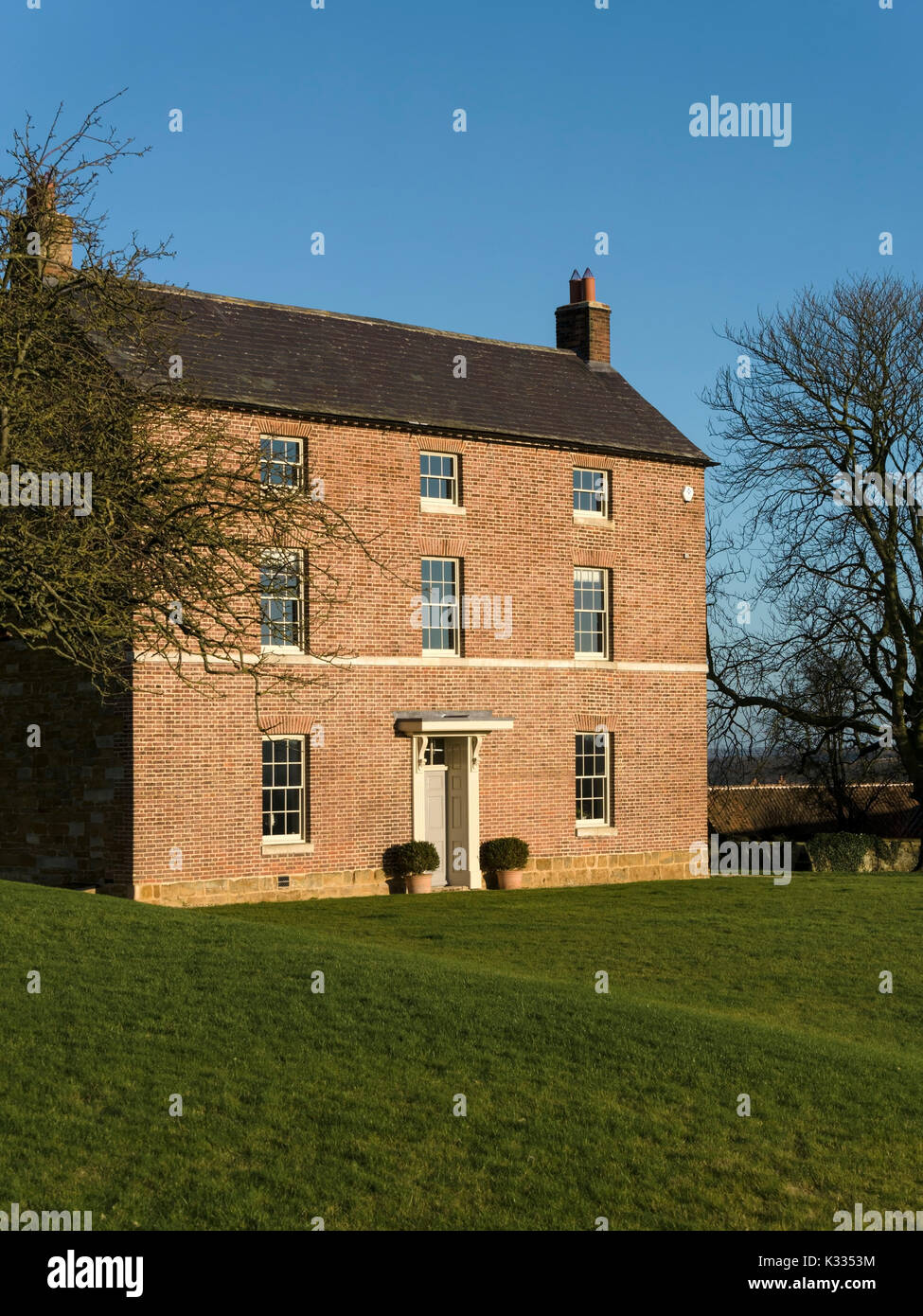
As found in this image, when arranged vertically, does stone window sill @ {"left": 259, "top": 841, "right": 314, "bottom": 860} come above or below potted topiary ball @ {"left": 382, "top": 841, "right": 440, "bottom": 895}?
above

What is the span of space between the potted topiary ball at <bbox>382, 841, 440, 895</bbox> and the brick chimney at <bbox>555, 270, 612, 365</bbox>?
13641mm

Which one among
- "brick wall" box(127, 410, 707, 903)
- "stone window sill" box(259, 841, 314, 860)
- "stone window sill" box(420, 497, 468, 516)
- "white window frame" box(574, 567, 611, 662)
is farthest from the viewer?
"white window frame" box(574, 567, 611, 662)

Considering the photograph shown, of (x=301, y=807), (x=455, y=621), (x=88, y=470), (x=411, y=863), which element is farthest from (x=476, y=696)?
(x=88, y=470)

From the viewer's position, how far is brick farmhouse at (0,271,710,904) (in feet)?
85.1

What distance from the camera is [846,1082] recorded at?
12.3m

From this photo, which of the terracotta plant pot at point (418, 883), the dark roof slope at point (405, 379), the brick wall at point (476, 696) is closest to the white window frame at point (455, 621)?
the brick wall at point (476, 696)

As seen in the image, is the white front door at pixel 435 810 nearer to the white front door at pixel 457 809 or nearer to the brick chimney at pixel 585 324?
the white front door at pixel 457 809

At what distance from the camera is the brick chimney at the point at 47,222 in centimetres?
1645

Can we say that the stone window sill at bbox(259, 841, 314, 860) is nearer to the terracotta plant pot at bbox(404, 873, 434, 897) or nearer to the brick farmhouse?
the brick farmhouse

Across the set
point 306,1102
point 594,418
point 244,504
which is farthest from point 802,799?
point 306,1102

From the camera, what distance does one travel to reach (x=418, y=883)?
2866 cm

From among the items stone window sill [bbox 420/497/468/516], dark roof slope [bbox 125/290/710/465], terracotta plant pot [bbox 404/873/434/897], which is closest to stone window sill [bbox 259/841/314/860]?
terracotta plant pot [bbox 404/873/434/897]

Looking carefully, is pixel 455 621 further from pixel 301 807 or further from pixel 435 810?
pixel 301 807
